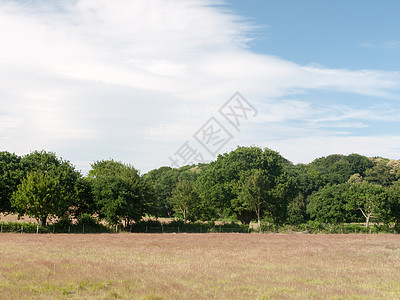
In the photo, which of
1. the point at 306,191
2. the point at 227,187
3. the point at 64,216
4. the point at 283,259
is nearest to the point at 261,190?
the point at 227,187

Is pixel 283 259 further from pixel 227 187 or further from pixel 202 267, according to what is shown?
pixel 227 187

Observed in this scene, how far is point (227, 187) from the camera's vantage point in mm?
69750

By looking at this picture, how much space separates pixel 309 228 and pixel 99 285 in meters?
56.6

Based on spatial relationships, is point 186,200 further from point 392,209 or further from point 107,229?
point 392,209

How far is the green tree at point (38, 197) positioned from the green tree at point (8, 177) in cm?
250

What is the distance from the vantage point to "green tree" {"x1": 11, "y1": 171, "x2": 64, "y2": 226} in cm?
4767

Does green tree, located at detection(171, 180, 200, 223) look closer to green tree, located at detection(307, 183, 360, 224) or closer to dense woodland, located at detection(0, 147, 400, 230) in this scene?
dense woodland, located at detection(0, 147, 400, 230)

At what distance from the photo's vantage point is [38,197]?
47.5 meters

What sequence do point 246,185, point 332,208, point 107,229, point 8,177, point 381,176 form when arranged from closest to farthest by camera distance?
point 8,177, point 107,229, point 246,185, point 332,208, point 381,176

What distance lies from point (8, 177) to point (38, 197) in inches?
352

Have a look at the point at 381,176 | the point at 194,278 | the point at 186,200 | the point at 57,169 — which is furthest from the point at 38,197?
the point at 381,176

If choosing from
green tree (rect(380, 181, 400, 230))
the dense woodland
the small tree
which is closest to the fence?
the dense woodland

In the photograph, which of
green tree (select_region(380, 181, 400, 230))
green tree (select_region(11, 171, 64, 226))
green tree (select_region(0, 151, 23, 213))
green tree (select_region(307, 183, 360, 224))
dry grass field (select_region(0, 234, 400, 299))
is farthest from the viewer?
green tree (select_region(307, 183, 360, 224))

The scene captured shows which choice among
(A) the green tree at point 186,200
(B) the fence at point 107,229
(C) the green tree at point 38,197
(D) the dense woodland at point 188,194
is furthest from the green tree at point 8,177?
(A) the green tree at point 186,200
